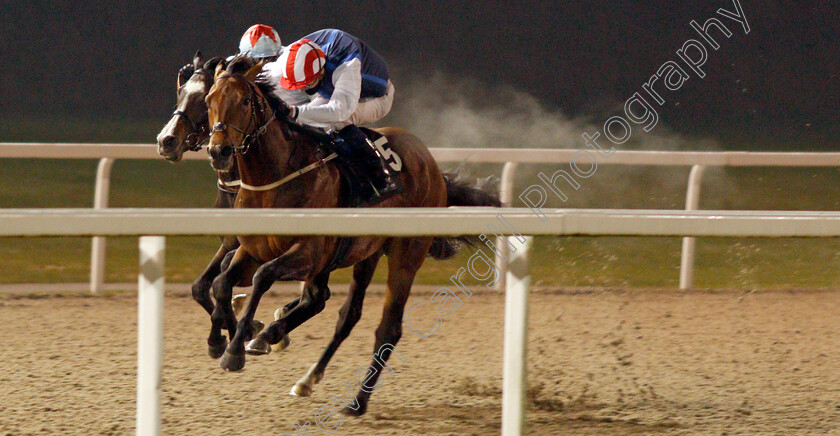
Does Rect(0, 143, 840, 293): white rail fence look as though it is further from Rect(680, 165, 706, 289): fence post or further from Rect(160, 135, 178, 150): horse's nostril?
Rect(160, 135, 178, 150): horse's nostril

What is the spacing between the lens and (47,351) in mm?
4031

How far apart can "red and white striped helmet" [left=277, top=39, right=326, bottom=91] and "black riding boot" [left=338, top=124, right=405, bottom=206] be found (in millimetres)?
233

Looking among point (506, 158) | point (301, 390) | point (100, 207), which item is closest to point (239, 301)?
point (301, 390)

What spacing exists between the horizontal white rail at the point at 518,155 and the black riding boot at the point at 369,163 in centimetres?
167

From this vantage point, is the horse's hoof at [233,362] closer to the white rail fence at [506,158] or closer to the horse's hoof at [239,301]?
the horse's hoof at [239,301]

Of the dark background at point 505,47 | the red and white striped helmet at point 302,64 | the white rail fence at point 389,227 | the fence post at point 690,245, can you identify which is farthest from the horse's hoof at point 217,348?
the dark background at point 505,47

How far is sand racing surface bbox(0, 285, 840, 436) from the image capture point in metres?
3.10

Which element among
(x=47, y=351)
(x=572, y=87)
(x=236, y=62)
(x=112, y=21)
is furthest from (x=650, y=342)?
(x=112, y=21)

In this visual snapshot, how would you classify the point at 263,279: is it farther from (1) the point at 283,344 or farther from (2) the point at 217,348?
(1) the point at 283,344

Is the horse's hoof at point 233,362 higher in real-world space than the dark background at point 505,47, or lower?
lower

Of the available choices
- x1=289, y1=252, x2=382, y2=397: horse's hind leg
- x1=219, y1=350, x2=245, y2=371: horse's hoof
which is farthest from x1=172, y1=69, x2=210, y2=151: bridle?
x1=219, y1=350, x2=245, y2=371: horse's hoof

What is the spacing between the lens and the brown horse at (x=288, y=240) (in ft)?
10.2

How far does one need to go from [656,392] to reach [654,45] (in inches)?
632

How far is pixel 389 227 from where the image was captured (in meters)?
1.87
